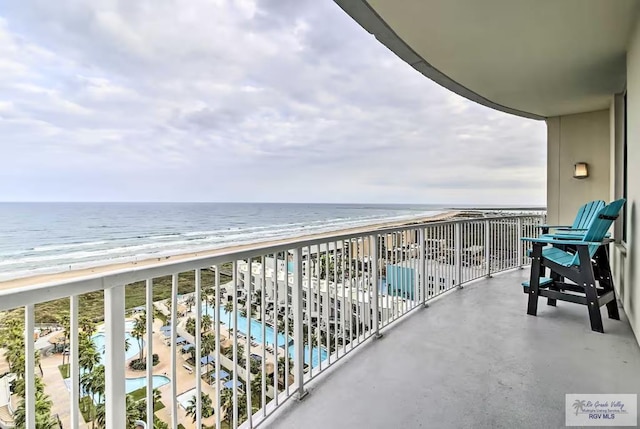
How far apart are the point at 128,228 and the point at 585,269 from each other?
2199 centimetres

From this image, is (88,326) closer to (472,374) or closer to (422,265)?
(472,374)

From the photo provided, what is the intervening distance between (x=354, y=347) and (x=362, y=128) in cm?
2283

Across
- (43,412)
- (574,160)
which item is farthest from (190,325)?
(574,160)

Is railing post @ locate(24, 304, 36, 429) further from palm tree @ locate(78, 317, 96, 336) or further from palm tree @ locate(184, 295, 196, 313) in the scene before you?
palm tree @ locate(184, 295, 196, 313)

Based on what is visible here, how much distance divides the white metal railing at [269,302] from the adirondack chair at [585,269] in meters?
1.00

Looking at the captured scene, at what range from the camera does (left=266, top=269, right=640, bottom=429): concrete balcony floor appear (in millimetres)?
1682

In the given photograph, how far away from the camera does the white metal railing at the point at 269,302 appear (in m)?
1.06

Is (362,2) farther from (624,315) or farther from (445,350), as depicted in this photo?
(624,315)

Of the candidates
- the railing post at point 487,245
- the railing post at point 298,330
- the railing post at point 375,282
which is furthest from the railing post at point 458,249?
the railing post at point 298,330

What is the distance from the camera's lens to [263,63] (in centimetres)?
1320

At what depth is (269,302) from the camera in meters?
2.87

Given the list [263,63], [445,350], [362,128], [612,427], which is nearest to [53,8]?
[263,63]

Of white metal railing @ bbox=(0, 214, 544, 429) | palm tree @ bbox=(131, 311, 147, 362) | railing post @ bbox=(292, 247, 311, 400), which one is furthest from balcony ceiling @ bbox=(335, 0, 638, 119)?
palm tree @ bbox=(131, 311, 147, 362)

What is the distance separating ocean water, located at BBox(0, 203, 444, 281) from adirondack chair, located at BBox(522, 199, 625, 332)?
715 centimetres
